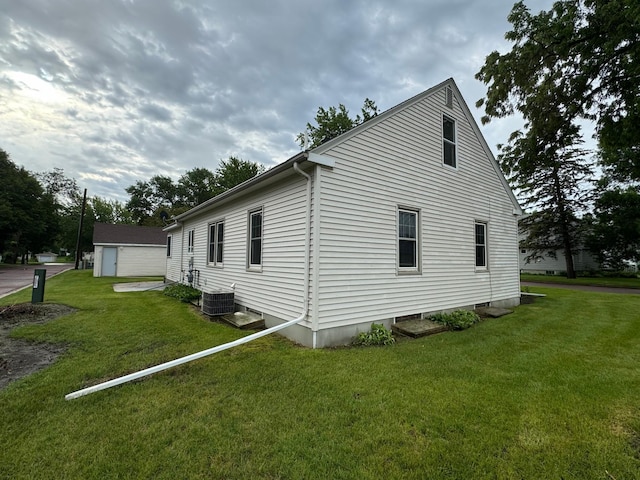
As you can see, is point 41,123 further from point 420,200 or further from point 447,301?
point 447,301

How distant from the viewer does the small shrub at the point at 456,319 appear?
6.73 metres

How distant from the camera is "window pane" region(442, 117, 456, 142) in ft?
26.2

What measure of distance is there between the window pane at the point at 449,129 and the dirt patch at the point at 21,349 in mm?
9691

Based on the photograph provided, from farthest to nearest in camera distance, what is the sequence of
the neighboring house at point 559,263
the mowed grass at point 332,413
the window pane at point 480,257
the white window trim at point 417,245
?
the neighboring house at point 559,263
the window pane at point 480,257
the white window trim at point 417,245
the mowed grass at point 332,413

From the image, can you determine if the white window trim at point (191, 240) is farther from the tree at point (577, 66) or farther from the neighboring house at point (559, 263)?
the neighboring house at point (559, 263)

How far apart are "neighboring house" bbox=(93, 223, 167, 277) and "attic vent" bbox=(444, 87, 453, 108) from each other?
73.9 feet

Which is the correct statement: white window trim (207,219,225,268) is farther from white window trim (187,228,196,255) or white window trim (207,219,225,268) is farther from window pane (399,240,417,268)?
window pane (399,240,417,268)

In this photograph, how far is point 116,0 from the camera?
697cm

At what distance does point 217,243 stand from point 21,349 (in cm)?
532

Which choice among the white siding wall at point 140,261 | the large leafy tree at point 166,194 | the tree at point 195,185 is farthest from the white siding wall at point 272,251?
the tree at point 195,185

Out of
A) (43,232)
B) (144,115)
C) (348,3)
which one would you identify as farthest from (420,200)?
(43,232)

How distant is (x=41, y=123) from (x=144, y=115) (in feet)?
11.6

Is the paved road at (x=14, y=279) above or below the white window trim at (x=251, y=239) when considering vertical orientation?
below

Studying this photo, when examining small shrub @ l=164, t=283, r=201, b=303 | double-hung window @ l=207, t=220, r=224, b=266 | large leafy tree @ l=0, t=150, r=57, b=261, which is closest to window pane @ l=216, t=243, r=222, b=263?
double-hung window @ l=207, t=220, r=224, b=266
